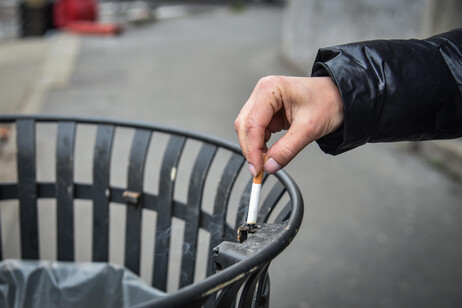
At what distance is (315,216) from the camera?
335 centimetres

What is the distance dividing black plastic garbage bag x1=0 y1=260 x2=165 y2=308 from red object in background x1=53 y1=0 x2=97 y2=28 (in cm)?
1057

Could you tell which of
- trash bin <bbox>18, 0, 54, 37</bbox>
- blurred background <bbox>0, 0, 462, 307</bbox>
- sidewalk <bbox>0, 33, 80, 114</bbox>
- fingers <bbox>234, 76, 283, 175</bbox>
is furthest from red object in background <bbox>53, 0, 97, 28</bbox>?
fingers <bbox>234, 76, 283, 175</bbox>

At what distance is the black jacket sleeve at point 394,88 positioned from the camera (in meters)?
1.03

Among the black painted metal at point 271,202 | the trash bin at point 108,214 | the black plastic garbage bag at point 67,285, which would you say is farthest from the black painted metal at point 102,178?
the black painted metal at point 271,202

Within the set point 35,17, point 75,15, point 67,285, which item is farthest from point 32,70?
point 67,285

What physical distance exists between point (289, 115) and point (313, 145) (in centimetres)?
354

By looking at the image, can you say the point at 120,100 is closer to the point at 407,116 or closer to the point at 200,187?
the point at 200,187

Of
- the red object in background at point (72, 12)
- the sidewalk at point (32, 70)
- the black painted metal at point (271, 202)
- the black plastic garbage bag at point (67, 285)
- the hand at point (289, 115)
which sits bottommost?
the sidewalk at point (32, 70)

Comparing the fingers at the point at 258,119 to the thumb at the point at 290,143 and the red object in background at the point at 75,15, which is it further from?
the red object in background at the point at 75,15

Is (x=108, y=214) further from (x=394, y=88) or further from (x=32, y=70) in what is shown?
(x=32, y=70)

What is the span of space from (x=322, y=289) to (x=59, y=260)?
1.45m

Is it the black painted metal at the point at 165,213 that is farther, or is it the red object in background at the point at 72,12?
the red object in background at the point at 72,12

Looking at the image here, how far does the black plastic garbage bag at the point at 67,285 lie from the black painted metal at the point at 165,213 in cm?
6

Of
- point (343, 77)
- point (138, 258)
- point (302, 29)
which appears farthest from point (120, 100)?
point (343, 77)
